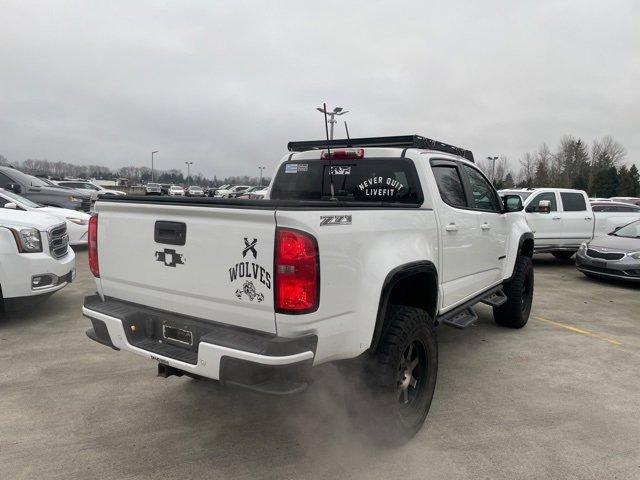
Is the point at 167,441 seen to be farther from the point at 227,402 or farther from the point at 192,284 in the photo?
the point at 192,284

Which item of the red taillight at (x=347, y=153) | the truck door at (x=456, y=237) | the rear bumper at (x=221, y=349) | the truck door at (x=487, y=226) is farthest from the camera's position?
the truck door at (x=487, y=226)

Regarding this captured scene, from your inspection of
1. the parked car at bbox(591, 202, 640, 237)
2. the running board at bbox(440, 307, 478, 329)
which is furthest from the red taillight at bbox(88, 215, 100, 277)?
the parked car at bbox(591, 202, 640, 237)

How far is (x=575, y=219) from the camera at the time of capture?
1127 centimetres

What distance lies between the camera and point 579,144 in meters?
72.0

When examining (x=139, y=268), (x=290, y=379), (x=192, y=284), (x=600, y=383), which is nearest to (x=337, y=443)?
(x=290, y=379)

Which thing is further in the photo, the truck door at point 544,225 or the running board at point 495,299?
the truck door at point 544,225

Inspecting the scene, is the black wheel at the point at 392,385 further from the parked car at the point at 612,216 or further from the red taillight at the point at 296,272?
the parked car at the point at 612,216

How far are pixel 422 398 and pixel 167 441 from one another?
5.66ft

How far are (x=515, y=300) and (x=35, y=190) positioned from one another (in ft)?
37.8

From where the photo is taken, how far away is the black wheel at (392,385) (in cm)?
280

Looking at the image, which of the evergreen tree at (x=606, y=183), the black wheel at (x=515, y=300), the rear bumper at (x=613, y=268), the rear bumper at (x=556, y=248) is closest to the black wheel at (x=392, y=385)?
the black wheel at (x=515, y=300)

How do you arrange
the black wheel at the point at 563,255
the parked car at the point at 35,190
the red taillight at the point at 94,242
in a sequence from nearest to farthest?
1. the red taillight at the point at 94,242
2. the parked car at the point at 35,190
3. the black wheel at the point at 563,255

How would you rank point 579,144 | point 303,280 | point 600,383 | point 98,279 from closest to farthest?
point 303,280 → point 98,279 → point 600,383 → point 579,144

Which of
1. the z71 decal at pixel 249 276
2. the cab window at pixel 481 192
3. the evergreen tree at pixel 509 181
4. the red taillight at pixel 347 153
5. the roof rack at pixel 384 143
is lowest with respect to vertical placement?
the z71 decal at pixel 249 276
